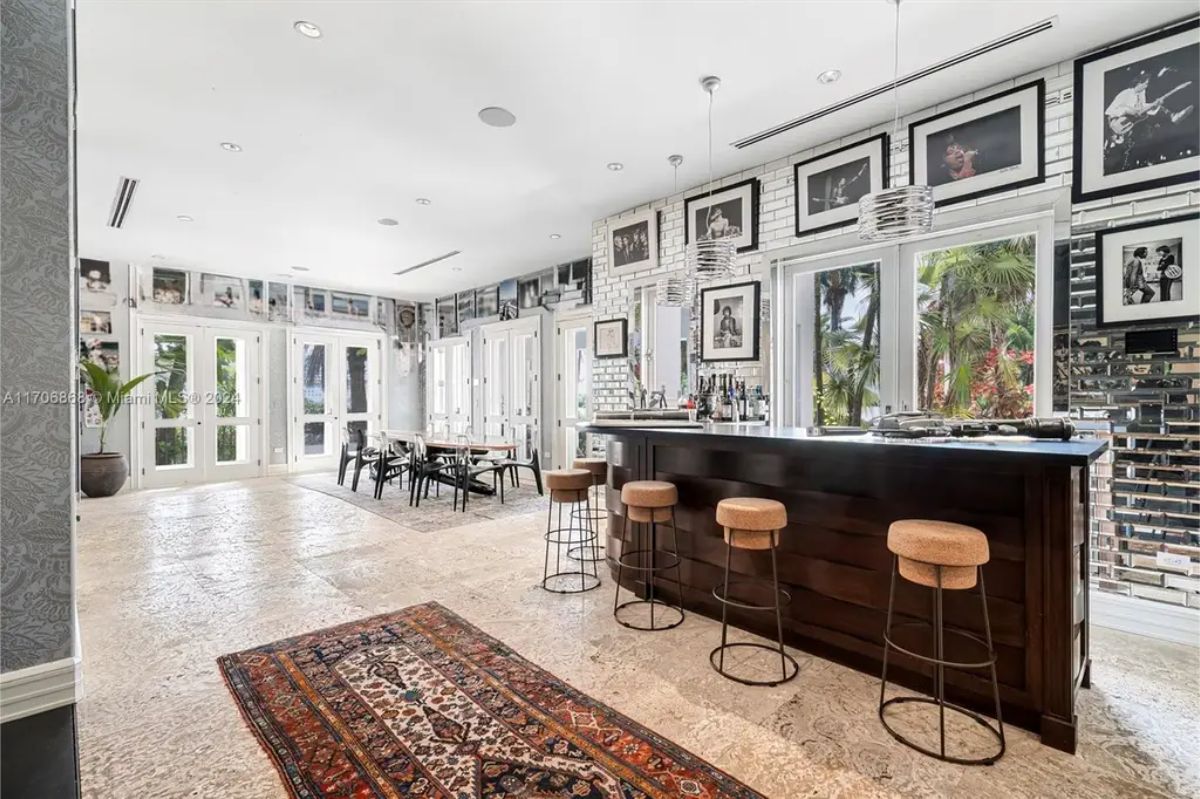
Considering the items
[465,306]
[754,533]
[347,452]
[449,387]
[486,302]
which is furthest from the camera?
[449,387]

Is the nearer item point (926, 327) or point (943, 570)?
point (943, 570)

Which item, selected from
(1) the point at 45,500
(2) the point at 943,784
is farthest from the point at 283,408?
(2) the point at 943,784

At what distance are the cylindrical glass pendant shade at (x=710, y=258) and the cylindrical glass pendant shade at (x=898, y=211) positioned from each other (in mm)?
945

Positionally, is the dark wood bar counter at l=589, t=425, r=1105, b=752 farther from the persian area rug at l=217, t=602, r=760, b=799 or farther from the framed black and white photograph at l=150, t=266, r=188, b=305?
the framed black and white photograph at l=150, t=266, r=188, b=305

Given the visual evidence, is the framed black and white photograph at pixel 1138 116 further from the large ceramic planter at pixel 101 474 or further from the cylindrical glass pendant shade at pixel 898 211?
the large ceramic planter at pixel 101 474

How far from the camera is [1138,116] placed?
9.64ft

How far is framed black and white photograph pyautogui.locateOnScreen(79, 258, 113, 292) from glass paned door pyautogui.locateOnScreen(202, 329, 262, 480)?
1280 mm

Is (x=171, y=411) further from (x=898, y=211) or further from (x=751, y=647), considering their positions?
(x=898, y=211)

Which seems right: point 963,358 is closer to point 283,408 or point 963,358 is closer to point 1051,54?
point 1051,54

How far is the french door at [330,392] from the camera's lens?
9.18 meters

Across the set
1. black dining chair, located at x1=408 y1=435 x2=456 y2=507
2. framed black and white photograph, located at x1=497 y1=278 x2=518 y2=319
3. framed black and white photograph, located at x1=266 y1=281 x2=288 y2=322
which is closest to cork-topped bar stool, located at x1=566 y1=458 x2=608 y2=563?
black dining chair, located at x1=408 y1=435 x2=456 y2=507

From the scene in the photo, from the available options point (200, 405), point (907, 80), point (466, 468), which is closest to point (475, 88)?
point (907, 80)

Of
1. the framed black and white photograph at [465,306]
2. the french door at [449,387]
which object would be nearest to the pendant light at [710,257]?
the french door at [449,387]

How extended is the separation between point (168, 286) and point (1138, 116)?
1040 cm
